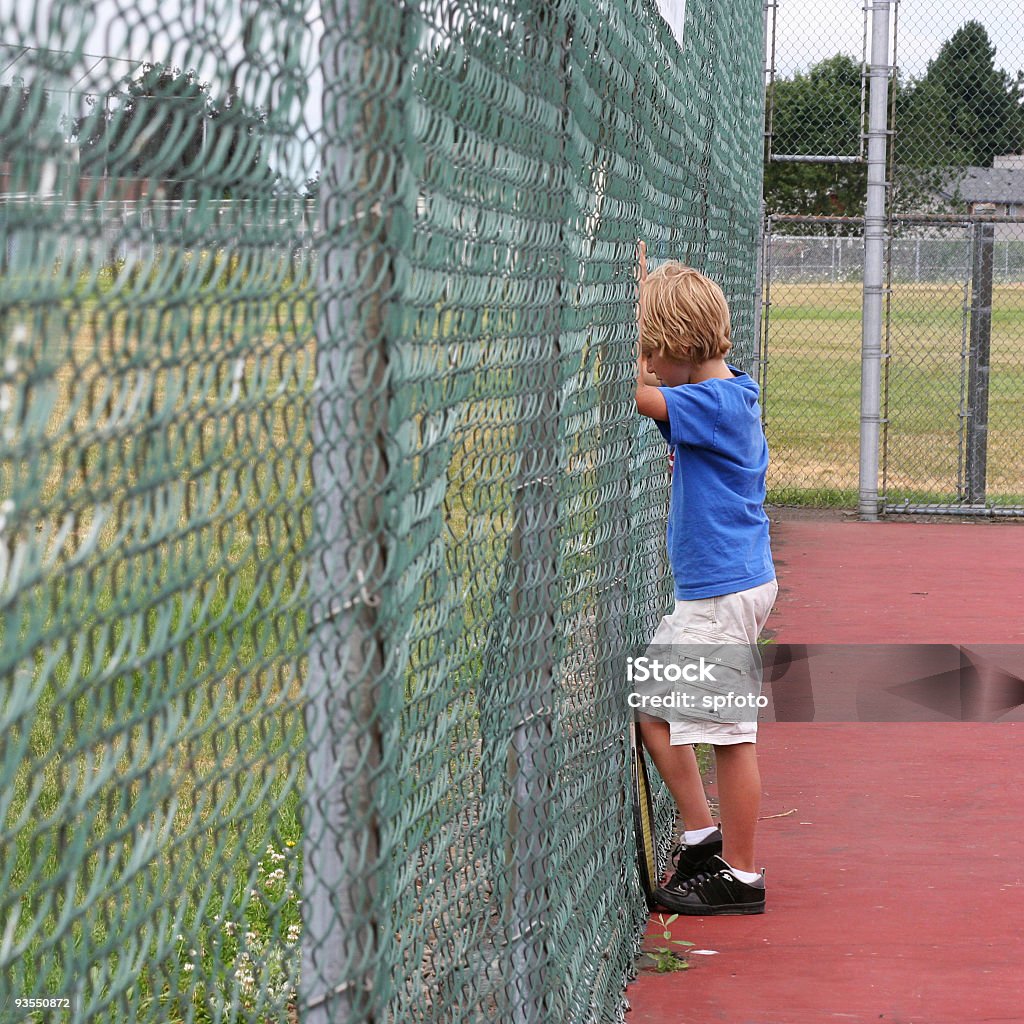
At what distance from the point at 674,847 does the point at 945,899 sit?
0.85 meters

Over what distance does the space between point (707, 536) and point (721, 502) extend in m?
0.10

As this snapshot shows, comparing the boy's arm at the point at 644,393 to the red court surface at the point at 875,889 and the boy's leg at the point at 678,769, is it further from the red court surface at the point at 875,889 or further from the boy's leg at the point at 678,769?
the red court surface at the point at 875,889

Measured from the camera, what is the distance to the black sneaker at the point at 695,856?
412 cm

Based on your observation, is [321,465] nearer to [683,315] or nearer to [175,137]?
[175,137]

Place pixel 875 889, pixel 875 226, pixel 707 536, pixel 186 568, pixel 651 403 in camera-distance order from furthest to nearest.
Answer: pixel 875 226 < pixel 875 889 < pixel 707 536 < pixel 651 403 < pixel 186 568

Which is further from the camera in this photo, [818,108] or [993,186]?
[993,186]

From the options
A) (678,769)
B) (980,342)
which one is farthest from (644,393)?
(980,342)

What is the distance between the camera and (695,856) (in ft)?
13.6

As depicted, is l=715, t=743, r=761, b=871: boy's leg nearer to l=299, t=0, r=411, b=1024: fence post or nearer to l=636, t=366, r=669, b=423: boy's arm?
l=636, t=366, r=669, b=423: boy's arm

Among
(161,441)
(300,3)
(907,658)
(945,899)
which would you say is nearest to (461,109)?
(300,3)

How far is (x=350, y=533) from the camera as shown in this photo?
1.84m

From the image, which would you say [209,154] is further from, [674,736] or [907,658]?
[907,658]

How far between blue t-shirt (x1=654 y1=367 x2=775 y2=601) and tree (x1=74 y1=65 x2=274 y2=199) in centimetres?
233

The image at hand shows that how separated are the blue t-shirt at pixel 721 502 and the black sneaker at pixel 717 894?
755mm
